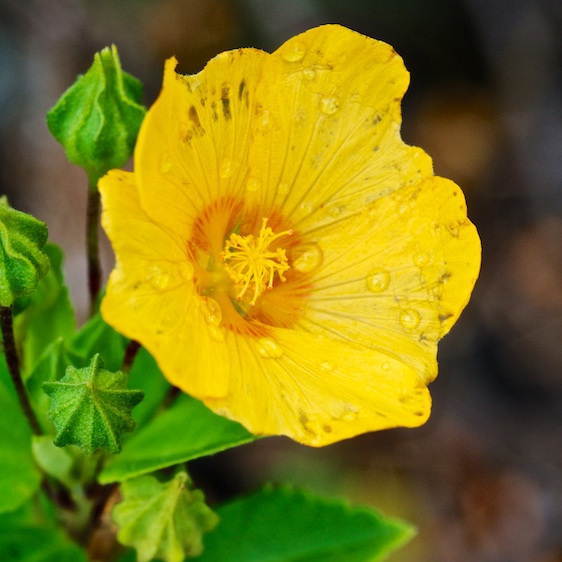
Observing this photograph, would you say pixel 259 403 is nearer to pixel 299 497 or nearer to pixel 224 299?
pixel 224 299

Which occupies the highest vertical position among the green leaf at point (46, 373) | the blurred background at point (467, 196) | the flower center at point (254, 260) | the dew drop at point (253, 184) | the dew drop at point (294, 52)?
the dew drop at point (294, 52)

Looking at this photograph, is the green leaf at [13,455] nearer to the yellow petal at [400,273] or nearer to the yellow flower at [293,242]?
the yellow flower at [293,242]

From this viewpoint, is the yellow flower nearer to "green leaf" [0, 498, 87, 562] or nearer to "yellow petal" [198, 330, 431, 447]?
"yellow petal" [198, 330, 431, 447]

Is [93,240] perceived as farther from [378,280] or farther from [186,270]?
[378,280]

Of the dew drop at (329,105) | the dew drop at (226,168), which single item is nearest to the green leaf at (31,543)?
the dew drop at (226,168)

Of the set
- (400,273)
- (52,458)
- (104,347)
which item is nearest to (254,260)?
(400,273)

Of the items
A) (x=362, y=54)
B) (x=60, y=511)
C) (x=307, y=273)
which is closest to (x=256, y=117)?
(x=362, y=54)

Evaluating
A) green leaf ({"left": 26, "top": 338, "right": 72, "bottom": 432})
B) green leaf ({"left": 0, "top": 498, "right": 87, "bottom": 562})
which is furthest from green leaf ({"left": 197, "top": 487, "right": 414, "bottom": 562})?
green leaf ({"left": 26, "top": 338, "right": 72, "bottom": 432})

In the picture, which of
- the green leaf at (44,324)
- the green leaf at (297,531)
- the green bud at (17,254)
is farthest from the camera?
the green leaf at (297,531)
